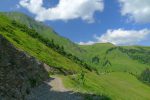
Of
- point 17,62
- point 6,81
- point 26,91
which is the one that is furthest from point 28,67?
point 6,81

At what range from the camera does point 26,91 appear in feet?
186

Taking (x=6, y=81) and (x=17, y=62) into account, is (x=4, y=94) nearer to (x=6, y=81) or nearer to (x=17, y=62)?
(x=6, y=81)

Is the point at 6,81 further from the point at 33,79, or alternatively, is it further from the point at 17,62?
the point at 33,79

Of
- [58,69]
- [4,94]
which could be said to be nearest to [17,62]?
[4,94]

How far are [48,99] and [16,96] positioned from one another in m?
12.9

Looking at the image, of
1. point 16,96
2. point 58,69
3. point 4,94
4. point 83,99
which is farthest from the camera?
point 58,69

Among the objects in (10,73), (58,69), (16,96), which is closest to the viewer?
(16,96)

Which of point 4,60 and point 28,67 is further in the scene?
point 28,67

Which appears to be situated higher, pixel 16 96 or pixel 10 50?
pixel 10 50

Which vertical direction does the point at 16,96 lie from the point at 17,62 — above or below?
below

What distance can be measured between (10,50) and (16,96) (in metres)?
21.8

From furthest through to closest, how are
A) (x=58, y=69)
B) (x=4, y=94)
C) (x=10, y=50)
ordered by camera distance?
1. (x=58, y=69)
2. (x=10, y=50)
3. (x=4, y=94)

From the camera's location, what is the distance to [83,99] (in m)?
55.2

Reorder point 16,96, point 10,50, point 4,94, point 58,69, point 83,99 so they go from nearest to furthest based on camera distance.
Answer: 1. point 4,94
2. point 16,96
3. point 83,99
4. point 10,50
5. point 58,69
